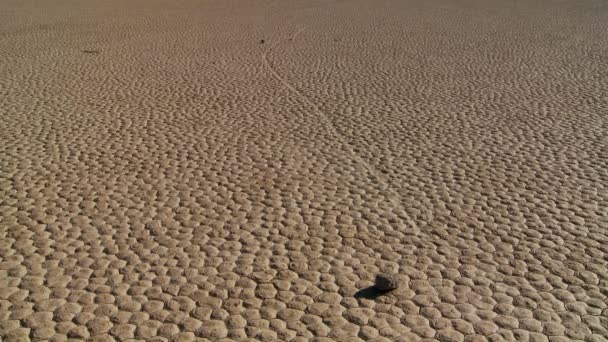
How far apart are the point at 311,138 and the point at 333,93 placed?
1400 millimetres

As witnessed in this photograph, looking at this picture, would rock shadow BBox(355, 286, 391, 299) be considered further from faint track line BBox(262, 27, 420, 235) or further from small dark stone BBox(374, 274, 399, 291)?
faint track line BBox(262, 27, 420, 235)

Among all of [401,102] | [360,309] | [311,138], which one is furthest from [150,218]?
[401,102]

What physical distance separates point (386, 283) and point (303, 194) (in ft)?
3.90

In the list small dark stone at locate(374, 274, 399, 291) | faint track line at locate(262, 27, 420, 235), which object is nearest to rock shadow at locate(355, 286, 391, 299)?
small dark stone at locate(374, 274, 399, 291)

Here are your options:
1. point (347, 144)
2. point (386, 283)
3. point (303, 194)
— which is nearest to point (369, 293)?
point (386, 283)

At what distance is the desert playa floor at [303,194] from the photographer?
268cm

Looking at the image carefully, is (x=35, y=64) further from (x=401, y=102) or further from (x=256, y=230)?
(x=256, y=230)

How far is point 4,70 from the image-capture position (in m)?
7.18

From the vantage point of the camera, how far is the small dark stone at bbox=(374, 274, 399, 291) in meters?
2.78

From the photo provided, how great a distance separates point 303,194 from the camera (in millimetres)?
3873

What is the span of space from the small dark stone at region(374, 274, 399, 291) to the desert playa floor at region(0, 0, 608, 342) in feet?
0.20

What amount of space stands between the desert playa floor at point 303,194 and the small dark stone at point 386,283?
0.20 feet

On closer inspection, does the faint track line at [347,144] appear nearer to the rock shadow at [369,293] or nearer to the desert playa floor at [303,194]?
the desert playa floor at [303,194]

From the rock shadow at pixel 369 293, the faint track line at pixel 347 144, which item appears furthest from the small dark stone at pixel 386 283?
the faint track line at pixel 347 144
